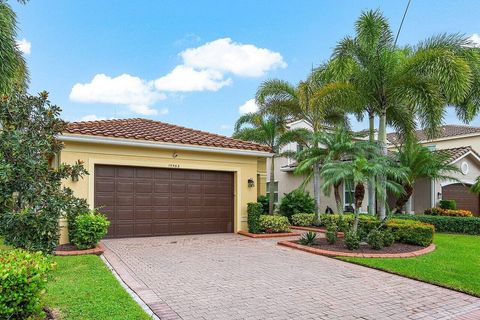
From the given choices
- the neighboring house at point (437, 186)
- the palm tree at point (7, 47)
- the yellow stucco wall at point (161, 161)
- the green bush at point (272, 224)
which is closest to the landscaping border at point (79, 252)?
the yellow stucco wall at point (161, 161)

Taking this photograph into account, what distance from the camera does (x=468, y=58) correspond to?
14367 millimetres

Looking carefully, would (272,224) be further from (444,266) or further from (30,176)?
(30,176)

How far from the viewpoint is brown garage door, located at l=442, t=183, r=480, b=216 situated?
21500 millimetres

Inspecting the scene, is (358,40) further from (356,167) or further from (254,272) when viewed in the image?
(254,272)

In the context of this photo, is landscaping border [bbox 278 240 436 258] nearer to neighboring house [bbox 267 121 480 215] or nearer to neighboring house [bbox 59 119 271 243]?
neighboring house [bbox 59 119 271 243]

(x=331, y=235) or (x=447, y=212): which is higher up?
(x=447, y=212)

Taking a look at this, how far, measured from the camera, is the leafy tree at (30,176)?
19.4 ft

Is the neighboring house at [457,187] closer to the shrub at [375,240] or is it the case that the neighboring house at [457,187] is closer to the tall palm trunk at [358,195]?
the tall palm trunk at [358,195]

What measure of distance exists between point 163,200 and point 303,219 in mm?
7209

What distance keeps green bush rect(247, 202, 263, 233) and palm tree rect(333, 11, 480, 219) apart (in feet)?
15.0

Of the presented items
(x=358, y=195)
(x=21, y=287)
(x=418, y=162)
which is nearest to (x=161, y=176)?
(x=358, y=195)

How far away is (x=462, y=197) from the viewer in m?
22.2

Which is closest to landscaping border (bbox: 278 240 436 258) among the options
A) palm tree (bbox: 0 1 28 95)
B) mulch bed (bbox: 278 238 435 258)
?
mulch bed (bbox: 278 238 435 258)

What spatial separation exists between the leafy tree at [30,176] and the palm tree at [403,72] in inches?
399
